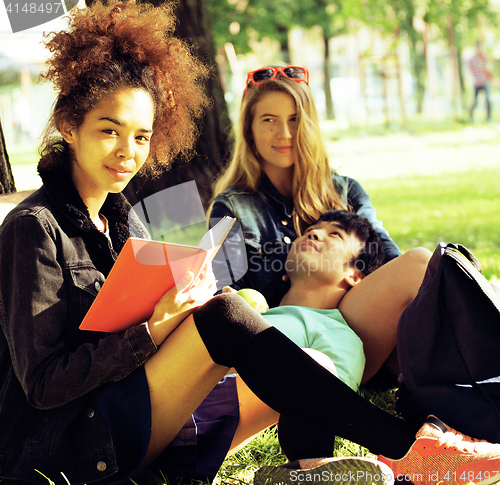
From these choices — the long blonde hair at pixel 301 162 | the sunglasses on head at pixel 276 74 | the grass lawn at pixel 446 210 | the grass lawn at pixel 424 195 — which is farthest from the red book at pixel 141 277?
the grass lawn at pixel 446 210

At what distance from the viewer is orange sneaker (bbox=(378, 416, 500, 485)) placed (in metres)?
1.80

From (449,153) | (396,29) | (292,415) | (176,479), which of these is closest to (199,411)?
(176,479)

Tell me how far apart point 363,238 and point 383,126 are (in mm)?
17154

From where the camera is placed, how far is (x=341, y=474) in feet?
5.68

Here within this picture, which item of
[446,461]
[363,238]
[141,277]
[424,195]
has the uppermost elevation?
[141,277]

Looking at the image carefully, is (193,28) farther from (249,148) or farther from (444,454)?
(444,454)

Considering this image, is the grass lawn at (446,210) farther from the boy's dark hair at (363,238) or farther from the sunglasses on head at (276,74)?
the sunglasses on head at (276,74)

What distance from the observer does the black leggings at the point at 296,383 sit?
180 cm

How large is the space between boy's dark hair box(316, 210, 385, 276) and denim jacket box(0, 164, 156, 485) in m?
1.41

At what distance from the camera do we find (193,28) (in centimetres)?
498

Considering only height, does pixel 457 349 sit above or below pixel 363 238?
below

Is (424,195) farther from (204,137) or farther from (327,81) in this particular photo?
(327,81)

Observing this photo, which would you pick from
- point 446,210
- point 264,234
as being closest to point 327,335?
point 264,234

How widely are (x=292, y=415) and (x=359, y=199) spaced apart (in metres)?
1.84
